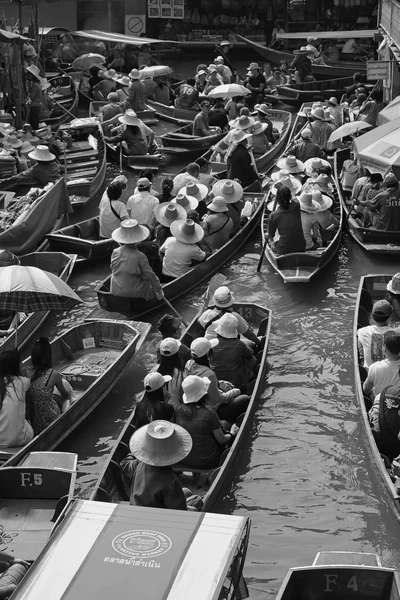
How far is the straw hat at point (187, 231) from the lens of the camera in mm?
13799

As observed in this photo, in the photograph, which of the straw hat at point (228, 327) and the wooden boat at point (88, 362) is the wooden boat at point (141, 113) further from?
the straw hat at point (228, 327)

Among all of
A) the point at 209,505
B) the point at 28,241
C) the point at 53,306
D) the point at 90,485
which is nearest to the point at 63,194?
the point at 28,241

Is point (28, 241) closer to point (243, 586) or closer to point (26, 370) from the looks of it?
point (26, 370)

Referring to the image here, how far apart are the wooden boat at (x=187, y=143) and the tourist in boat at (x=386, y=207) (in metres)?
6.98

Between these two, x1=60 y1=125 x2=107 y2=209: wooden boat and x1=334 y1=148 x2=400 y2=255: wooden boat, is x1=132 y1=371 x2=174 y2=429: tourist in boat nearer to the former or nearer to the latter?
x1=334 y1=148 x2=400 y2=255: wooden boat

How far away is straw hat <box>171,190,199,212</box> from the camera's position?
15.0 m

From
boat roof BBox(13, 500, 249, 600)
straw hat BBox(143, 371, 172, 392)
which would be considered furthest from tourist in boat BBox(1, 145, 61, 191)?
boat roof BBox(13, 500, 249, 600)

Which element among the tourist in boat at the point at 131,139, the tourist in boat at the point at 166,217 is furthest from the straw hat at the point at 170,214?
the tourist in boat at the point at 131,139

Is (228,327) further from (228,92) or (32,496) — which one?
(228,92)

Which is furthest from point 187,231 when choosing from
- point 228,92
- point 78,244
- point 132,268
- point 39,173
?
point 228,92

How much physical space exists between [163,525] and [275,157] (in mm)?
15811

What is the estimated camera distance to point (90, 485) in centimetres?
991

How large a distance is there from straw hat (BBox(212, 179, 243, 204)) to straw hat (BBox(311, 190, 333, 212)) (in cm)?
118

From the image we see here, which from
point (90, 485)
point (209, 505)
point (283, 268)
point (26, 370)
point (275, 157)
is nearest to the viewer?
point (209, 505)
